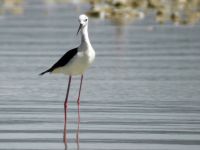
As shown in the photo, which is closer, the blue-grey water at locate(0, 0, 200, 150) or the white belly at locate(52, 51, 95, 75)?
the blue-grey water at locate(0, 0, 200, 150)

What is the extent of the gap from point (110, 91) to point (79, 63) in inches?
69.2

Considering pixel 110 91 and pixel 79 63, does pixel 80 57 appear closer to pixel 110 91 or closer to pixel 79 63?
pixel 79 63

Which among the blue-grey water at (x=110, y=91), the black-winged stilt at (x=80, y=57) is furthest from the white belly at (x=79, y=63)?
the blue-grey water at (x=110, y=91)

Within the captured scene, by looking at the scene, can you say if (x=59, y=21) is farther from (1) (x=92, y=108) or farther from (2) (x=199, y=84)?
(1) (x=92, y=108)

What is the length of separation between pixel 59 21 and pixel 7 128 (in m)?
18.2

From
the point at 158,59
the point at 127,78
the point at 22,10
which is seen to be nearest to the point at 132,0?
the point at 22,10

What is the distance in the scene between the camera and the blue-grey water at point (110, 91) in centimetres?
1041

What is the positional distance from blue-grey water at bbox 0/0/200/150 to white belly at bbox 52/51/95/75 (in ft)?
1.72

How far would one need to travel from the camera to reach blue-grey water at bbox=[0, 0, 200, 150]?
1041 centimetres

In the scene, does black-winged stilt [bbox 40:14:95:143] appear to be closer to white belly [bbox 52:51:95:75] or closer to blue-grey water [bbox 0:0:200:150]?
white belly [bbox 52:51:95:75]

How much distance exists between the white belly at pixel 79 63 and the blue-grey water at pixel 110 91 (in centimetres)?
52

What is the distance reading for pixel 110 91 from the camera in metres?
14.4

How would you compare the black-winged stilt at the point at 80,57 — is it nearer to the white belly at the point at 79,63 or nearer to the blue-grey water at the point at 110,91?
the white belly at the point at 79,63

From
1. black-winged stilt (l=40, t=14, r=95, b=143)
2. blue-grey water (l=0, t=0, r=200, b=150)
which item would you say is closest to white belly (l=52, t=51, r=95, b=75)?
black-winged stilt (l=40, t=14, r=95, b=143)
